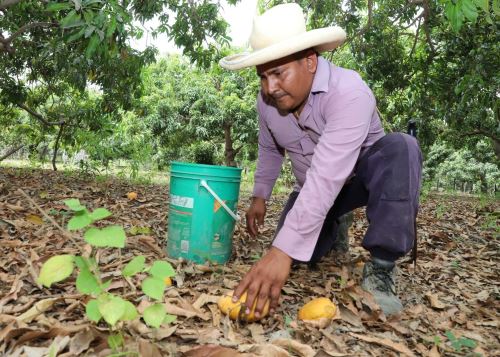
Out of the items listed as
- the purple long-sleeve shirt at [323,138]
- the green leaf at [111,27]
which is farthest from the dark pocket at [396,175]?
the green leaf at [111,27]

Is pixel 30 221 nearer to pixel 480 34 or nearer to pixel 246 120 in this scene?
pixel 480 34

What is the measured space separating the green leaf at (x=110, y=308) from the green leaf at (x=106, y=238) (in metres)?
0.15

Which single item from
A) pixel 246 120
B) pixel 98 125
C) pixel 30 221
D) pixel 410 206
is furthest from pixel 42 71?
pixel 246 120

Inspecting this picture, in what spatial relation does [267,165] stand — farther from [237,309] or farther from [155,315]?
[155,315]

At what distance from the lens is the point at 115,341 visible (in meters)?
1.32

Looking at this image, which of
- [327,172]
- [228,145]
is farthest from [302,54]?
[228,145]

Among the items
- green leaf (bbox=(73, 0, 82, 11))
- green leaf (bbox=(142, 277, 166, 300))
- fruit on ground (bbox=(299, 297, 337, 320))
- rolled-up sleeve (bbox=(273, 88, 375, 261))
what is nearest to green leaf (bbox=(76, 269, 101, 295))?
green leaf (bbox=(142, 277, 166, 300))

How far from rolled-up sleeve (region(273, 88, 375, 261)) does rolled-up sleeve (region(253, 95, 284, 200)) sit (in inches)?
32.1

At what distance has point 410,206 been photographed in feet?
6.86

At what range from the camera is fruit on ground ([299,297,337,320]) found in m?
1.86

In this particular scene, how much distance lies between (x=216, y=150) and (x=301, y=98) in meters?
18.8

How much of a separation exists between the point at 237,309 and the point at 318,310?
35 centimetres

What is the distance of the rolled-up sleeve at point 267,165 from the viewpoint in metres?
2.88

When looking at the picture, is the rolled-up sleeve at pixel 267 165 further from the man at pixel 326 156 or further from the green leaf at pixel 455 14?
the green leaf at pixel 455 14
